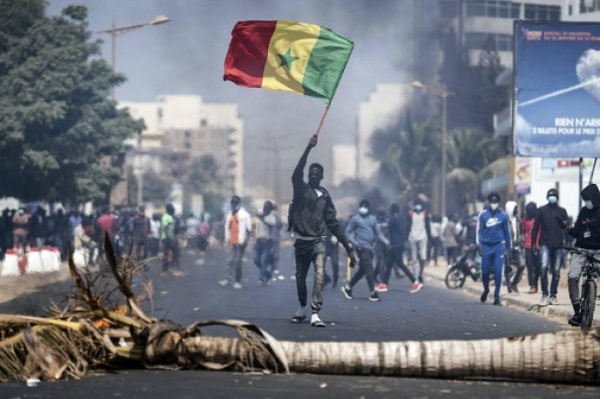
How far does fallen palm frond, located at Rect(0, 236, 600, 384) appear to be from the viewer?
9.68 meters

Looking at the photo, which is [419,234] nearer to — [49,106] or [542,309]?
[542,309]

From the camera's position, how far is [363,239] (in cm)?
2431

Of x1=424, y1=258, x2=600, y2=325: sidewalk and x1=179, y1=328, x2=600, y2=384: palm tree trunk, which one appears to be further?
x1=424, y1=258, x2=600, y2=325: sidewalk

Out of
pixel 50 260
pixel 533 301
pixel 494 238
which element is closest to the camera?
pixel 494 238

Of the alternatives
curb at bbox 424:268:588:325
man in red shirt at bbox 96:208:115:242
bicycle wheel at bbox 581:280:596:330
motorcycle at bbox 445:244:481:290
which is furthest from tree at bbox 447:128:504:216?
bicycle wheel at bbox 581:280:596:330

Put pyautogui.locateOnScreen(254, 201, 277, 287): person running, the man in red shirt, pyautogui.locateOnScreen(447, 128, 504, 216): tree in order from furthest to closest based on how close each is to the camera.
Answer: pyautogui.locateOnScreen(447, 128, 504, 216): tree
the man in red shirt
pyautogui.locateOnScreen(254, 201, 277, 287): person running

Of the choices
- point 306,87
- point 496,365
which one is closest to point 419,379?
point 496,365

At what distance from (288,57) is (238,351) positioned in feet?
26.4

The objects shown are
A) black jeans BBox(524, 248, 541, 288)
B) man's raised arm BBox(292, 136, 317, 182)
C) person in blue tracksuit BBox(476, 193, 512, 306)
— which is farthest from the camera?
black jeans BBox(524, 248, 541, 288)

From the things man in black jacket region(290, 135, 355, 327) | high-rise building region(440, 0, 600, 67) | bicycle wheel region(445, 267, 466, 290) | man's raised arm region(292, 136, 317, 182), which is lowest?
bicycle wheel region(445, 267, 466, 290)

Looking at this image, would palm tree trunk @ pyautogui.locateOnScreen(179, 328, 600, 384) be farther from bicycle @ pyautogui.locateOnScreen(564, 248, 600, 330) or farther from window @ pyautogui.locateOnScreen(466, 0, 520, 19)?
window @ pyautogui.locateOnScreen(466, 0, 520, 19)

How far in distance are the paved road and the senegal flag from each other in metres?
2.72

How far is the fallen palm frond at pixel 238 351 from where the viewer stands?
31.8 feet

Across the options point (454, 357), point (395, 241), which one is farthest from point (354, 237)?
point (454, 357)
